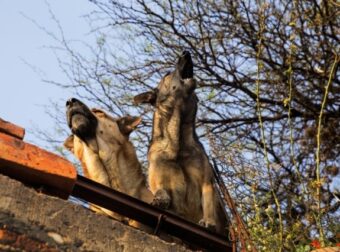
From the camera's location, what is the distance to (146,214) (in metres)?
5.20

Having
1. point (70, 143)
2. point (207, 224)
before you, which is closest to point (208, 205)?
point (207, 224)

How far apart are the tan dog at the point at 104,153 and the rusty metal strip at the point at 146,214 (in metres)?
1.69

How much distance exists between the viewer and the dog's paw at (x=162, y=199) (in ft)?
22.4

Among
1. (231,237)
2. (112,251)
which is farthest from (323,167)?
(112,251)

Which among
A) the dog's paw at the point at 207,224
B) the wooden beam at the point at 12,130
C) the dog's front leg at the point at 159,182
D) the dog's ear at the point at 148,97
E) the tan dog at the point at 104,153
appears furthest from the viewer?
the dog's ear at the point at 148,97

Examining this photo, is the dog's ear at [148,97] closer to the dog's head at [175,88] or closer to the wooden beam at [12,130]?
the dog's head at [175,88]

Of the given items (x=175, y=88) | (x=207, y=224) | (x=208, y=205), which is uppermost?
(x=175, y=88)

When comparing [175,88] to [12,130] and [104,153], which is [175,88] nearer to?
[104,153]

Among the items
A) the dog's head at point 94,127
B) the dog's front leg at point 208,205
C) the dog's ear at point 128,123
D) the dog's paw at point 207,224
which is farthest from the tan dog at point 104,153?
the dog's paw at point 207,224

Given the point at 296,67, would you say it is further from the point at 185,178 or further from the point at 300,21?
the point at 185,178

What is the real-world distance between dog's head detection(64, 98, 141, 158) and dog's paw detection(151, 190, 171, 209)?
0.69 meters

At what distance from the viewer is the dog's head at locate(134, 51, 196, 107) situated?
771 cm

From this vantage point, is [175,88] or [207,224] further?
[175,88]

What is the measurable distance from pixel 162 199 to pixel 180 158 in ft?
2.21
